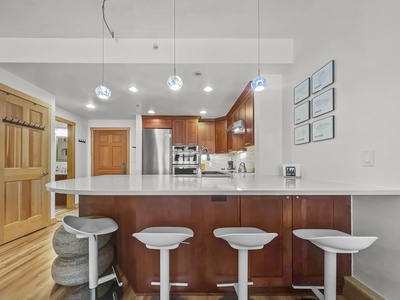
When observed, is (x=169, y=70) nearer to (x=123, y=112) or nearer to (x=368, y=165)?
(x=368, y=165)

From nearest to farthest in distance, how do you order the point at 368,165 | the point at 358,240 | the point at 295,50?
the point at 358,240 → the point at 368,165 → the point at 295,50

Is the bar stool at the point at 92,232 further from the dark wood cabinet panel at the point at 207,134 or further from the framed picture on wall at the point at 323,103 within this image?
the dark wood cabinet panel at the point at 207,134

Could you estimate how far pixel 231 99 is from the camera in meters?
4.20

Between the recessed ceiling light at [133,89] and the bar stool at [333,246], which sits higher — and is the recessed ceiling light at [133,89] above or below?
above

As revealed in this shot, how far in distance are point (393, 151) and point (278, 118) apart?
5.72 ft

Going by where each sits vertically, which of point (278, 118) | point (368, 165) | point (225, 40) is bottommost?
A: point (368, 165)

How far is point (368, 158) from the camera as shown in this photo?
5.35 feet

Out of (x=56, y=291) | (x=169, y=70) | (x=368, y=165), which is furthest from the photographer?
(x=169, y=70)

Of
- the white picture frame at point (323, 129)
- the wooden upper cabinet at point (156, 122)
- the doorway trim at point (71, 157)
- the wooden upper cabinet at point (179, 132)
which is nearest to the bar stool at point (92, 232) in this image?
the white picture frame at point (323, 129)

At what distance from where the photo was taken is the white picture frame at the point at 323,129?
81.5 inches

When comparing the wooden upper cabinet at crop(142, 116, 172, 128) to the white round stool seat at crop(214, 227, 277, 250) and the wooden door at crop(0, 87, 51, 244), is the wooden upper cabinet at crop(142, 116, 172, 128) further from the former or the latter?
the white round stool seat at crop(214, 227, 277, 250)

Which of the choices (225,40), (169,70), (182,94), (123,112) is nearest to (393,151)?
(225,40)

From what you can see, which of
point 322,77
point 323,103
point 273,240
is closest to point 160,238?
point 273,240

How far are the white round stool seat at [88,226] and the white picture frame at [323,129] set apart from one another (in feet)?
6.54
